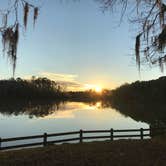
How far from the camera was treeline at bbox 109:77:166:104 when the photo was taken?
105m

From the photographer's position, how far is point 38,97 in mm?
154000

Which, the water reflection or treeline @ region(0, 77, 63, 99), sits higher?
treeline @ region(0, 77, 63, 99)

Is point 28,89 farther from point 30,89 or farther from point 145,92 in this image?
point 145,92

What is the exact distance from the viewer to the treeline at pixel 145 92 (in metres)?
105

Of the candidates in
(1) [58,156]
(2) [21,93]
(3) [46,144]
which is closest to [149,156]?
(1) [58,156]

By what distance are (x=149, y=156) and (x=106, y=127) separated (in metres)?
28.5

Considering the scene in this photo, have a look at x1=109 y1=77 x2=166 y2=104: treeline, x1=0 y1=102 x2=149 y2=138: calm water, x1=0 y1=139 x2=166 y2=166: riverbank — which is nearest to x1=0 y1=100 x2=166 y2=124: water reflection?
x1=0 y1=102 x2=149 y2=138: calm water

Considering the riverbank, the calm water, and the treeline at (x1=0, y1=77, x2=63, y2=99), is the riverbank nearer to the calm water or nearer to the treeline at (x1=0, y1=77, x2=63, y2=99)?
the calm water

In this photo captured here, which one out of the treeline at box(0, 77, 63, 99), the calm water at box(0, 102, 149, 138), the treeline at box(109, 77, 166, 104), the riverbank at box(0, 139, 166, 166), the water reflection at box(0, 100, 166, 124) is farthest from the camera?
the treeline at box(0, 77, 63, 99)

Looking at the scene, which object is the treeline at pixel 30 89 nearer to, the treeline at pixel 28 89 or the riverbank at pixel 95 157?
the treeline at pixel 28 89

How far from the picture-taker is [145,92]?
122812mm

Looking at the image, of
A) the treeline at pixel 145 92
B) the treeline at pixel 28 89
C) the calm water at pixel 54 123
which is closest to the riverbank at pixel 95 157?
the calm water at pixel 54 123

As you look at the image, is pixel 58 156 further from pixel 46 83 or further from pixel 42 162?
pixel 46 83

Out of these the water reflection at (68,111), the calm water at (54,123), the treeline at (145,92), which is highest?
the treeline at (145,92)
